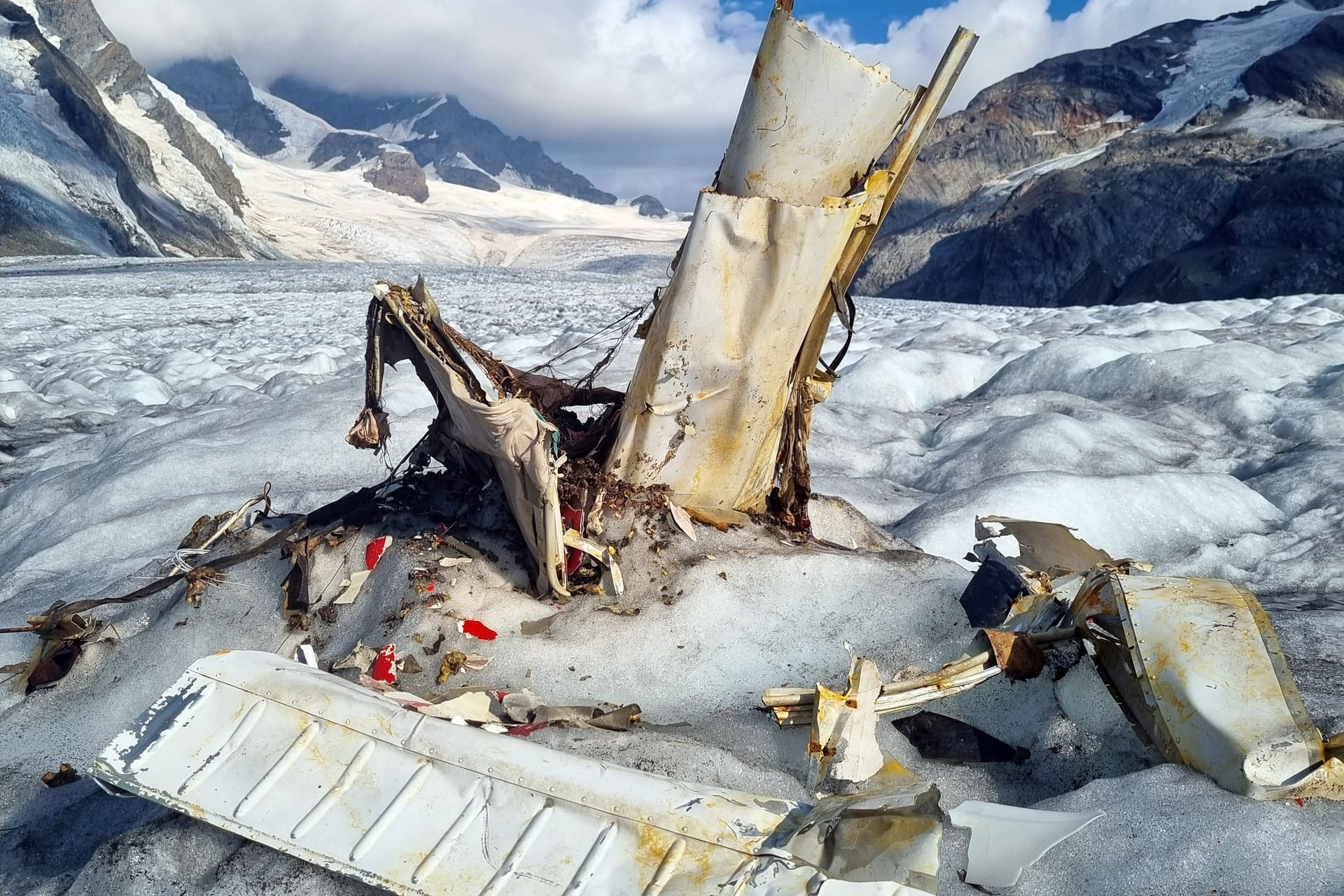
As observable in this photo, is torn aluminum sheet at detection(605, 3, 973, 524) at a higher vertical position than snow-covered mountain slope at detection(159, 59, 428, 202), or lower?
lower

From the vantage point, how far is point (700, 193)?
2.35m

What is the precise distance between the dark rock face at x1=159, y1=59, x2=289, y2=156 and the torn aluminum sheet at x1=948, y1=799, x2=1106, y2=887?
118 metres

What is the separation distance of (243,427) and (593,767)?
385 cm

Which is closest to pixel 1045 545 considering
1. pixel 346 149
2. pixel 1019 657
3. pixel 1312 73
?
pixel 1019 657

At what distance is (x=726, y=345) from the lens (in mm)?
2455

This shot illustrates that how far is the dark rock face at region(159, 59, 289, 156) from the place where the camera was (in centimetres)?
10662

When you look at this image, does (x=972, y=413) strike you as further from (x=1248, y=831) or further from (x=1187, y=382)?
(x=1248, y=831)

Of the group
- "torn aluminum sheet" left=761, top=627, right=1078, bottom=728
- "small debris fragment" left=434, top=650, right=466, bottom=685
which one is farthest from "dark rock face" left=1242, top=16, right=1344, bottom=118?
"small debris fragment" left=434, top=650, right=466, bottom=685

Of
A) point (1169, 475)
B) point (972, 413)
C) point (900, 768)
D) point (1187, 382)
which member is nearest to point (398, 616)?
point (900, 768)

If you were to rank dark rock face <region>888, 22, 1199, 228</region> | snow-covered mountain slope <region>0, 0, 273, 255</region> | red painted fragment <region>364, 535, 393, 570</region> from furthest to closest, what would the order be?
dark rock face <region>888, 22, 1199, 228</region>
snow-covered mountain slope <region>0, 0, 273, 255</region>
red painted fragment <region>364, 535, 393, 570</region>

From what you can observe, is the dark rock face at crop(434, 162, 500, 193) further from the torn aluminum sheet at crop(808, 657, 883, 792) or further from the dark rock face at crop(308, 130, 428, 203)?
the torn aluminum sheet at crop(808, 657, 883, 792)

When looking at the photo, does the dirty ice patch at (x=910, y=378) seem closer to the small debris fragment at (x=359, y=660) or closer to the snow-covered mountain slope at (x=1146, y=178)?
the small debris fragment at (x=359, y=660)

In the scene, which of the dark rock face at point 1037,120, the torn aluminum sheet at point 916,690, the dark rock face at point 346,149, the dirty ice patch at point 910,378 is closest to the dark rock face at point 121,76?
the dark rock face at point 1037,120

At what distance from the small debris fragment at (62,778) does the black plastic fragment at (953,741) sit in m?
1.86
